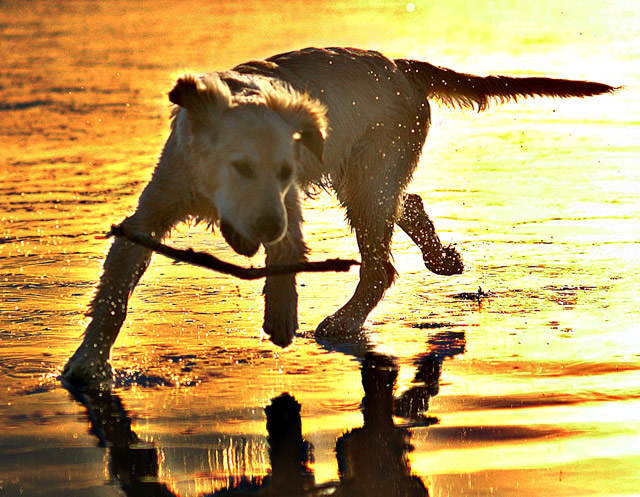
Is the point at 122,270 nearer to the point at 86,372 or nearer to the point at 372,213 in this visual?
the point at 86,372

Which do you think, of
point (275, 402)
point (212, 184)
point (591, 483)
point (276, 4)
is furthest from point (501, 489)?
point (276, 4)

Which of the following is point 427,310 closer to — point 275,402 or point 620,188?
point 275,402

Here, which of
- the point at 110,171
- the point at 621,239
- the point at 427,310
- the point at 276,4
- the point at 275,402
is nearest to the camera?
the point at 275,402

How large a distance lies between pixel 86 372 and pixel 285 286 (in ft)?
3.32

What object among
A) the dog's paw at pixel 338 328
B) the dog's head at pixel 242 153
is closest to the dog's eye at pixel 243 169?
the dog's head at pixel 242 153

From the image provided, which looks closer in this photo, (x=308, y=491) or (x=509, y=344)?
(x=308, y=491)

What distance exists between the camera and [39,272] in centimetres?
754

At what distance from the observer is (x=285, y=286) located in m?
5.71

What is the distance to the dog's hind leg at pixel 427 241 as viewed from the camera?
301 inches

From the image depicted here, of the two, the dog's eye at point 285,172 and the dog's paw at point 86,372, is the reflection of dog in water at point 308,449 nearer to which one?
the dog's paw at point 86,372

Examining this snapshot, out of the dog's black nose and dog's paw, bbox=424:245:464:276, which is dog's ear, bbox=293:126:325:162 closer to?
the dog's black nose

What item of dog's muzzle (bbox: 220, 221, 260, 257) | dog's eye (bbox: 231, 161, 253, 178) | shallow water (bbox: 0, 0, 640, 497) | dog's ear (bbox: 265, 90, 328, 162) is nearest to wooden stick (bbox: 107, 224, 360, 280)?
dog's muzzle (bbox: 220, 221, 260, 257)

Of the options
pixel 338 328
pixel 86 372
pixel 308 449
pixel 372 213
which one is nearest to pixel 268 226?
pixel 308 449

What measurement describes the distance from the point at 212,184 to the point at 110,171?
5408mm
